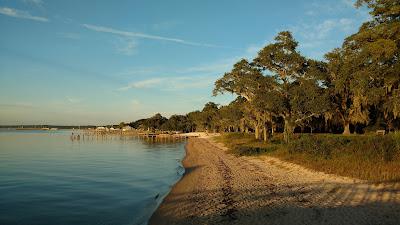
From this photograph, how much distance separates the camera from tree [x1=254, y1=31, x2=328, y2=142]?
41.4 metres

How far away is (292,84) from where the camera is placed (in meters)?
44.4

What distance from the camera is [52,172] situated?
86.7 feet

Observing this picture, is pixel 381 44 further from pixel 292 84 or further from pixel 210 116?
pixel 210 116

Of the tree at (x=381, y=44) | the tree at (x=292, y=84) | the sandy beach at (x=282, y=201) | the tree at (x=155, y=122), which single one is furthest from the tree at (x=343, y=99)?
the tree at (x=155, y=122)

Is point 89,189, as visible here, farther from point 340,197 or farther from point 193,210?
point 340,197

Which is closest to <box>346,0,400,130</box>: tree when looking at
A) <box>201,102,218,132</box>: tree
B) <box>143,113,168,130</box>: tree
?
<box>201,102,218,132</box>: tree

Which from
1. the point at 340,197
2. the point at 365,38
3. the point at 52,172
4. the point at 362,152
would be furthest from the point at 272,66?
the point at 340,197

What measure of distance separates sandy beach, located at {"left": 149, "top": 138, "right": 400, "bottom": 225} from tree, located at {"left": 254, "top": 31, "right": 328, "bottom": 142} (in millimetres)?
23385

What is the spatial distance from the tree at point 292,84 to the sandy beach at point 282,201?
23385mm

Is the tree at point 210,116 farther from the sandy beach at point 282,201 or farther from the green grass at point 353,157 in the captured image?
the sandy beach at point 282,201

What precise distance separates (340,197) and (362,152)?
9072 millimetres

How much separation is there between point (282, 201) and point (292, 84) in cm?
3363

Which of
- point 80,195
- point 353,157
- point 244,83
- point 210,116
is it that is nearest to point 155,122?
point 210,116

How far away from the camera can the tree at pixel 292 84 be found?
1629 inches
